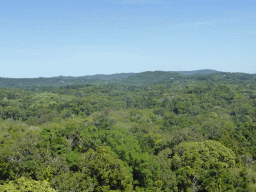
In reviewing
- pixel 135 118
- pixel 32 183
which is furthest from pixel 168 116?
pixel 32 183

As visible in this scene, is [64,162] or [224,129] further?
[224,129]

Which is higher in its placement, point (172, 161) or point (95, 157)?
point (95, 157)

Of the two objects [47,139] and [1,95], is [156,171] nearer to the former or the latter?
[47,139]

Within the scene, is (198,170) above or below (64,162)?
below

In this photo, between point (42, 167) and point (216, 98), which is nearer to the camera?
point (42, 167)

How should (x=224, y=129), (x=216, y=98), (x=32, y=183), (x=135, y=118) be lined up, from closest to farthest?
(x=32, y=183), (x=224, y=129), (x=135, y=118), (x=216, y=98)

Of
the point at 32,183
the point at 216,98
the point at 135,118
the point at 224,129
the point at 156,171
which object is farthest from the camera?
the point at 216,98

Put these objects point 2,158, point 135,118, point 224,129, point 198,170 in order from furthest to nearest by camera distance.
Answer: point 135,118 < point 224,129 < point 198,170 < point 2,158

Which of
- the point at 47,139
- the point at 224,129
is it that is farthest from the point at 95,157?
the point at 224,129

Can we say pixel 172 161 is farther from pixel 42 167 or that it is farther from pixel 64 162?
pixel 42 167
